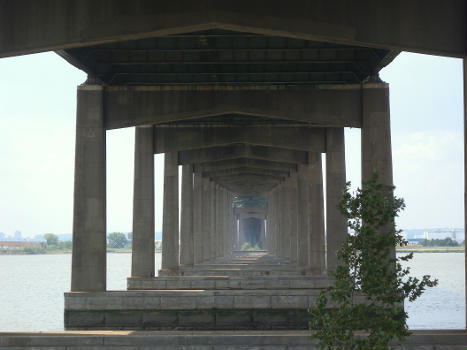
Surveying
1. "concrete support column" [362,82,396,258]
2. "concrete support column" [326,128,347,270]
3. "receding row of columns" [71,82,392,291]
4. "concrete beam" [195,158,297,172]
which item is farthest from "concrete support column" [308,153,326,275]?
"concrete support column" [362,82,396,258]

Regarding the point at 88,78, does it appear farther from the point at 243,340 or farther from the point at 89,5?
the point at 243,340

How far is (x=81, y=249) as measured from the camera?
34.5 metres

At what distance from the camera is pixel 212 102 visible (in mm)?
36312

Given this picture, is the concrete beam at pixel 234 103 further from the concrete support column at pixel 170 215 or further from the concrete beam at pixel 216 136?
the concrete support column at pixel 170 215

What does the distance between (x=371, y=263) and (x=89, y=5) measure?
39.7 feet

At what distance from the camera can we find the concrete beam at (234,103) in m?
36.0

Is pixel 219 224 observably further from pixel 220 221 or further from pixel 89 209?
pixel 89 209

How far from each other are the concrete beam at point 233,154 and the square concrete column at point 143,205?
10814 mm

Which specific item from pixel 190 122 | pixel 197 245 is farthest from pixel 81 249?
pixel 197 245

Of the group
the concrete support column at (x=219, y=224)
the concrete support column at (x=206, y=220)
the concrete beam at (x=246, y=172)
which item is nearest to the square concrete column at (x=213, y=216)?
the concrete support column at (x=206, y=220)

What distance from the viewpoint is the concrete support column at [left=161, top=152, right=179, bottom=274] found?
193 ft

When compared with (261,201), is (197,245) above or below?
below

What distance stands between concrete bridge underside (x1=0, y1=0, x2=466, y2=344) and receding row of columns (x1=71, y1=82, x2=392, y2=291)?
7 cm

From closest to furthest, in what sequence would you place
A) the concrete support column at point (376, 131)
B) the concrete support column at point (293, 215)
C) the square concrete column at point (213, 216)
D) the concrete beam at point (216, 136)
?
the concrete support column at point (376, 131) → the concrete beam at point (216, 136) → the concrete support column at point (293, 215) → the square concrete column at point (213, 216)
